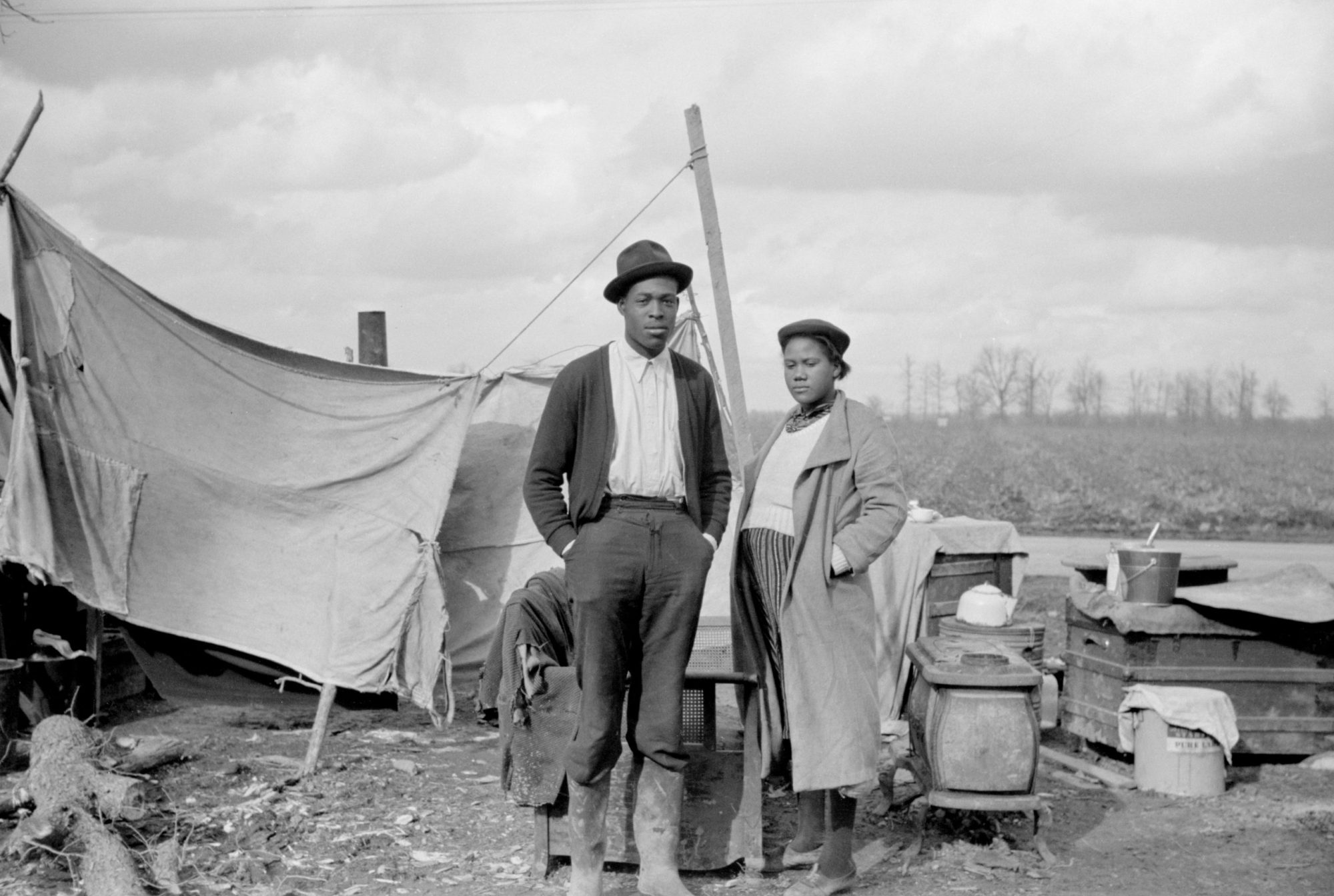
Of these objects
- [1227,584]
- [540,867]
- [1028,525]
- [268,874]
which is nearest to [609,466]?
[540,867]

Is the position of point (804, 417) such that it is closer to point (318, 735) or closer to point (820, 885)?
point (820, 885)

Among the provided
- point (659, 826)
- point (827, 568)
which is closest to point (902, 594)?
point (827, 568)

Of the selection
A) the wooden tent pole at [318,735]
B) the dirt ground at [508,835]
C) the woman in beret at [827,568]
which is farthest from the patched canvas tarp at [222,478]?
the woman in beret at [827,568]

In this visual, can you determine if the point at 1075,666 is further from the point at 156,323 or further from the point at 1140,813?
the point at 156,323

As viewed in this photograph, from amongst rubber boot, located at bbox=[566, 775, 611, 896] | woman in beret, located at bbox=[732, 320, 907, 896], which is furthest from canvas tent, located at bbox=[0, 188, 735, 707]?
woman in beret, located at bbox=[732, 320, 907, 896]

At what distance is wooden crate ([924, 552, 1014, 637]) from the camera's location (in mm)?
6645

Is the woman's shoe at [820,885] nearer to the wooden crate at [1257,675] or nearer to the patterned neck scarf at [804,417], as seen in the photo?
the patterned neck scarf at [804,417]

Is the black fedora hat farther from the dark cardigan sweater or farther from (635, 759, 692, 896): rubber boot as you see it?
(635, 759, 692, 896): rubber boot

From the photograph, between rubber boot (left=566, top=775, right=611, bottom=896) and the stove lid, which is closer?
rubber boot (left=566, top=775, right=611, bottom=896)

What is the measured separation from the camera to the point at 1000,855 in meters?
4.32

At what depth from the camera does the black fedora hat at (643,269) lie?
370 cm

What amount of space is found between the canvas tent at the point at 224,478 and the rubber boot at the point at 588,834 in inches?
104

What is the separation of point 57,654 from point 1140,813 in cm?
545

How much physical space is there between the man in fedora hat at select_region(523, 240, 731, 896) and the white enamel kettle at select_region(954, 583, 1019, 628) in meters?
2.06
